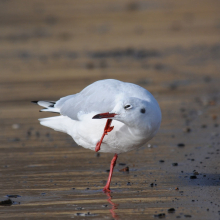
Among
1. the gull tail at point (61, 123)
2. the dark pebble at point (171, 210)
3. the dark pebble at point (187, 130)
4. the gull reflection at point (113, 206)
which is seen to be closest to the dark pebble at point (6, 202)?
the gull reflection at point (113, 206)

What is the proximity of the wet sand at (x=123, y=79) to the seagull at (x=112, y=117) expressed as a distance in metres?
0.48

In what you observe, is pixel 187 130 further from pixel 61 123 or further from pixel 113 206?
pixel 113 206

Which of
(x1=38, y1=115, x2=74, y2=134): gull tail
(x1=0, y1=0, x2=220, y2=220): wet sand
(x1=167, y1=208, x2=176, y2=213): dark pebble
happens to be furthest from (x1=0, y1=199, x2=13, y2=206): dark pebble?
(x1=167, y1=208, x2=176, y2=213): dark pebble

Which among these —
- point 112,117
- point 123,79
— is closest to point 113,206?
point 112,117

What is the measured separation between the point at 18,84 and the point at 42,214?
25.7 ft

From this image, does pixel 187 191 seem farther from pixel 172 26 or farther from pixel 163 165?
pixel 172 26

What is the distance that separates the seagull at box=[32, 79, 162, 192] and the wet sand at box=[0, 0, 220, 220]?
478 mm

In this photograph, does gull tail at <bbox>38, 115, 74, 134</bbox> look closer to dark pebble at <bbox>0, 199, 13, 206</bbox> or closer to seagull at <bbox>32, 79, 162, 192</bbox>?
seagull at <bbox>32, 79, 162, 192</bbox>

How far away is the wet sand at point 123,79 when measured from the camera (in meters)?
4.80

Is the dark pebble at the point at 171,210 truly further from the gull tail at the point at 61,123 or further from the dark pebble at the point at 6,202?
the gull tail at the point at 61,123

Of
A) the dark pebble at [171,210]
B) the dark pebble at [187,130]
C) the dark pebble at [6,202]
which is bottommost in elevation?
the dark pebble at [171,210]

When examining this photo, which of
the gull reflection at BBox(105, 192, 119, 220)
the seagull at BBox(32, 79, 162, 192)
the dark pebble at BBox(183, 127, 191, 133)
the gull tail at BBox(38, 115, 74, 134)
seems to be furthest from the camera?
the dark pebble at BBox(183, 127, 191, 133)

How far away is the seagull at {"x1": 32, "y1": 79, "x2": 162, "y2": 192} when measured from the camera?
472cm

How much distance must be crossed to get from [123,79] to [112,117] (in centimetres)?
706
